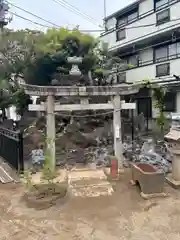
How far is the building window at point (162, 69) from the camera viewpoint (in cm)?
1325

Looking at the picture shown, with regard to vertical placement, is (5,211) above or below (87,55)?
below

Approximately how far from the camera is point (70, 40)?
13.3 meters

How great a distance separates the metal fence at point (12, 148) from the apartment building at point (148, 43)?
8.06 metres

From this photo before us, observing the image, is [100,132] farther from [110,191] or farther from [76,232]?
[76,232]

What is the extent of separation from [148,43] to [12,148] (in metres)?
10.5

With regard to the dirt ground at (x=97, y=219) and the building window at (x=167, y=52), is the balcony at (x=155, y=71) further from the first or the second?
the dirt ground at (x=97, y=219)

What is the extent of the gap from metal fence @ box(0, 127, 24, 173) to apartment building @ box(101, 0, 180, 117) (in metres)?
8.06

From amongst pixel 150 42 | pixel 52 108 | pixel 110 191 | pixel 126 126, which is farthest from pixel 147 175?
pixel 150 42

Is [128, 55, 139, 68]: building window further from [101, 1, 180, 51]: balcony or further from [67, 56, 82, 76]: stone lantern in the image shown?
[67, 56, 82, 76]: stone lantern

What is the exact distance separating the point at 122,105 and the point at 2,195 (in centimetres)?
465

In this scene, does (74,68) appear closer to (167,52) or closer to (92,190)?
(167,52)

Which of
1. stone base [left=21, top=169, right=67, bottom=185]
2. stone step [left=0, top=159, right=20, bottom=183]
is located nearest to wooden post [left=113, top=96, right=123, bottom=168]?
stone base [left=21, top=169, right=67, bottom=185]

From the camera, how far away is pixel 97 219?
4656 mm

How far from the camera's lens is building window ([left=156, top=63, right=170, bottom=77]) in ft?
43.5
